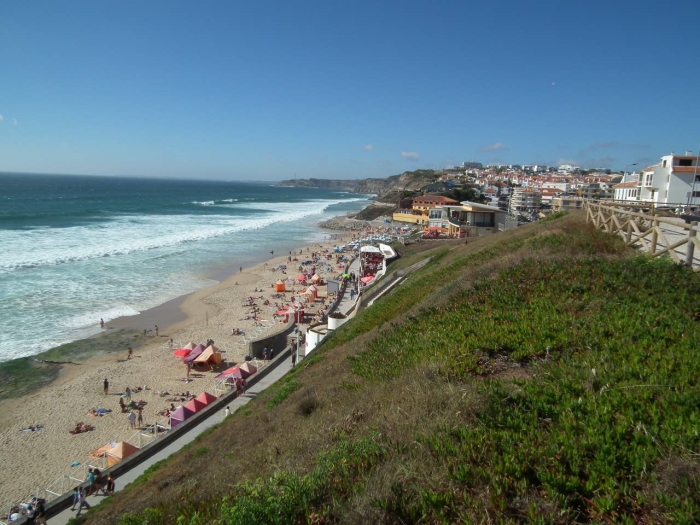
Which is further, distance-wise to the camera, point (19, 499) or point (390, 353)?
point (19, 499)

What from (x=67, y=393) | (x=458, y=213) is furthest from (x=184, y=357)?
(x=458, y=213)

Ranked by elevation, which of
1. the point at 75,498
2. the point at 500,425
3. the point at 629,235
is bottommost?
the point at 75,498

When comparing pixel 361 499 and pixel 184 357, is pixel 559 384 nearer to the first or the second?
pixel 361 499

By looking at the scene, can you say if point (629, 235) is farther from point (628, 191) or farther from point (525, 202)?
Answer: point (525, 202)

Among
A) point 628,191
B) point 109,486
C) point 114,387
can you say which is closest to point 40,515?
point 109,486

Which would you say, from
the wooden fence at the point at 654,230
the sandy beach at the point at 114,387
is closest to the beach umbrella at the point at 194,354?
the sandy beach at the point at 114,387

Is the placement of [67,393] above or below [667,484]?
below
